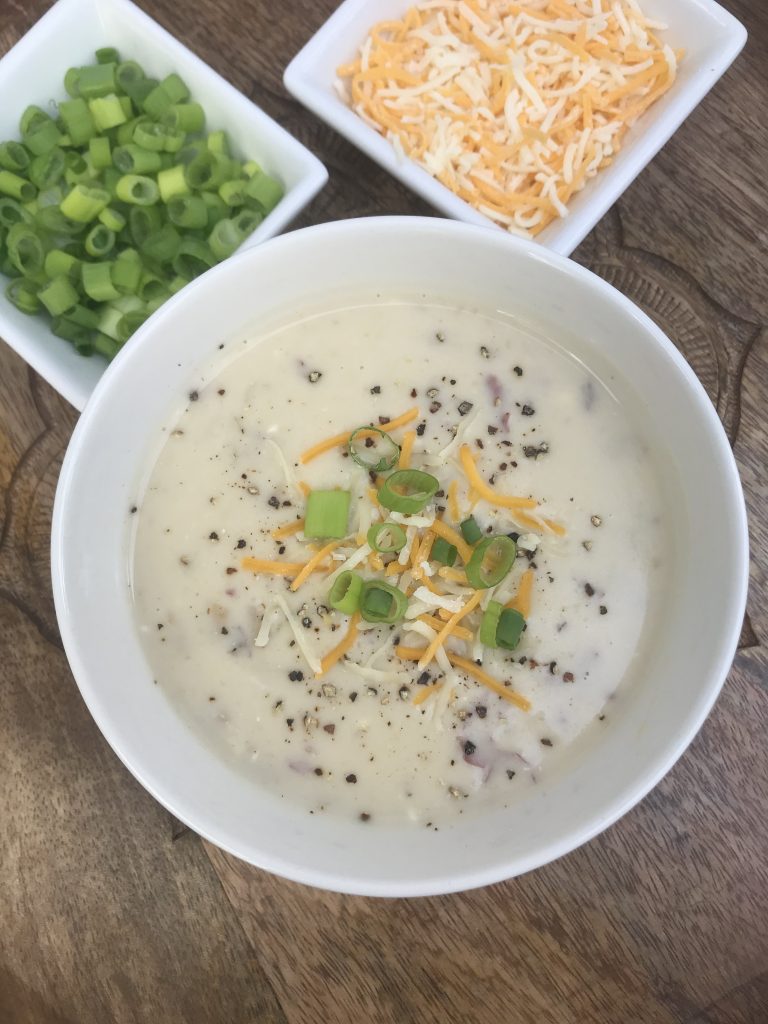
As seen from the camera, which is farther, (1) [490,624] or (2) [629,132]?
(2) [629,132]

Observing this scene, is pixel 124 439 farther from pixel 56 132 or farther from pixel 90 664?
pixel 56 132

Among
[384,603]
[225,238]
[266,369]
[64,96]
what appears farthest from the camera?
[64,96]

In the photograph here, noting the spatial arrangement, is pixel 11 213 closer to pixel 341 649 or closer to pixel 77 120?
pixel 77 120

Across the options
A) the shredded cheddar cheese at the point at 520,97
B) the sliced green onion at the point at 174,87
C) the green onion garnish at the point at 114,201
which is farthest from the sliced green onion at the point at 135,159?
the shredded cheddar cheese at the point at 520,97

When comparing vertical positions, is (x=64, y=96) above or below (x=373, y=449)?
below

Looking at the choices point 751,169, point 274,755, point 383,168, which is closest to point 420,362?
point 383,168

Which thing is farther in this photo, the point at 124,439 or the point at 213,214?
the point at 213,214

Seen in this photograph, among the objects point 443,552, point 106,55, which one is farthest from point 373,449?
point 106,55

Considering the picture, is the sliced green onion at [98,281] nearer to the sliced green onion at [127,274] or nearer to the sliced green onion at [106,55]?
the sliced green onion at [127,274]
